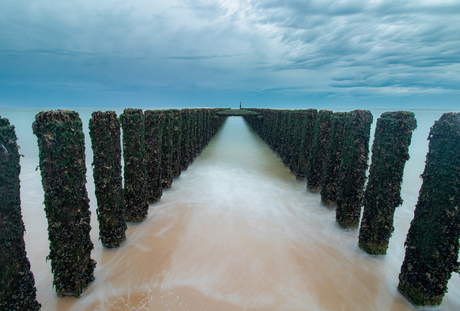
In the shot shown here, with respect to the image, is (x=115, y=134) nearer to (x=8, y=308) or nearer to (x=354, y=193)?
(x=8, y=308)

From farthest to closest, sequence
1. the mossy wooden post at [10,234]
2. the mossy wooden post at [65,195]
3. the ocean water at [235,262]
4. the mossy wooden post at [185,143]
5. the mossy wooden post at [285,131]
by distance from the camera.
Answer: the mossy wooden post at [285,131] < the mossy wooden post at [185,143] < the ocean water at [235,262] < the mossy wooden post at [65,195] < the mossy wooden post at [10,234]

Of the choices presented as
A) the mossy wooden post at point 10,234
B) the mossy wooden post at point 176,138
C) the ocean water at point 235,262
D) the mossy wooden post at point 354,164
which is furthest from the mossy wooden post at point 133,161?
the mossy wooden post at point 354,164

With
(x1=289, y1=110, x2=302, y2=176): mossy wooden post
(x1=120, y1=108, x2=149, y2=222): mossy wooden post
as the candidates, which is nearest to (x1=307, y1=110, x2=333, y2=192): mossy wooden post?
(x1=289, y1=110, x2=302, y2=176): mossy wooden post

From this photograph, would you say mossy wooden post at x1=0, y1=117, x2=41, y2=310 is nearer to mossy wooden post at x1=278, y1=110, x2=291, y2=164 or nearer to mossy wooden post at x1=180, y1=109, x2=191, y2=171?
mossy wooden post at x1=180, y1=109, x2=191, y2=171

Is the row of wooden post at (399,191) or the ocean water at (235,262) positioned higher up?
the row of wooden post at (399,191)

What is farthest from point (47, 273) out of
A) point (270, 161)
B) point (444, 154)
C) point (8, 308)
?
point (270, 161)

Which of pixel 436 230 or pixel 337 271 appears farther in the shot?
pixel 337 271

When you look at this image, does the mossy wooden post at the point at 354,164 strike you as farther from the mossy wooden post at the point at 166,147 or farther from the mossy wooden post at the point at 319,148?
the mossy wooden post at the point at 166,147
